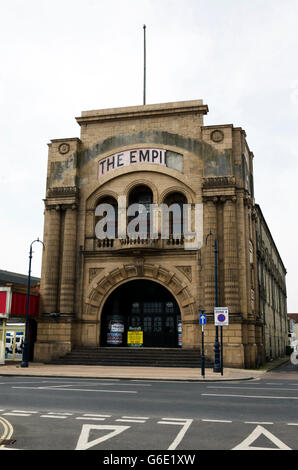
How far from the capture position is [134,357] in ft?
103

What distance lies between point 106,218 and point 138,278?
18.5 feet

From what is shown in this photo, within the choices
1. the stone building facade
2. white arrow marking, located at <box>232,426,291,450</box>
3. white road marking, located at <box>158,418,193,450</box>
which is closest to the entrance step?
the stone building facade

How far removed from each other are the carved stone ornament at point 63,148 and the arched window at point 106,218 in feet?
16.0

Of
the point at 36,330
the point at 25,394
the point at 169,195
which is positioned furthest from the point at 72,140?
the point at 25,394

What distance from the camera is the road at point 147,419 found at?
27.8 feet

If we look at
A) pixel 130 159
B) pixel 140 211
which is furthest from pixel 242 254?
pixel 130 159

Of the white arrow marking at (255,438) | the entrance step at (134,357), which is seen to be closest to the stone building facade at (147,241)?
the entrance step at (134,357)

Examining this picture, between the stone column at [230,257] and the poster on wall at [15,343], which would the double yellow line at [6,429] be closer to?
the stone column at [230,257]

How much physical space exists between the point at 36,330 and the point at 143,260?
33.3ft

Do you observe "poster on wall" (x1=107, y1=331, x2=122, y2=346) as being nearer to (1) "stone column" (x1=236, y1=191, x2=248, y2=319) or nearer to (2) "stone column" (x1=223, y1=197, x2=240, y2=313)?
(2) "stone column" (x1=223, y1=197, x2=240, y2=313)

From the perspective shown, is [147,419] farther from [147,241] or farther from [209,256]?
[147,241]

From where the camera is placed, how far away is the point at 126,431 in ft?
31.2

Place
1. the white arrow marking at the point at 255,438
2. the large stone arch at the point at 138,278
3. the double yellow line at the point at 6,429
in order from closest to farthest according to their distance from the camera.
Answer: the white arrow marking at the point at 255,438 → the double yellow line at the point at 6,429 → the large stone arch at the point at 138,278

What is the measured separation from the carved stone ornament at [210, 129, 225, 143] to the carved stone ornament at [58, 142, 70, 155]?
38.0ft
